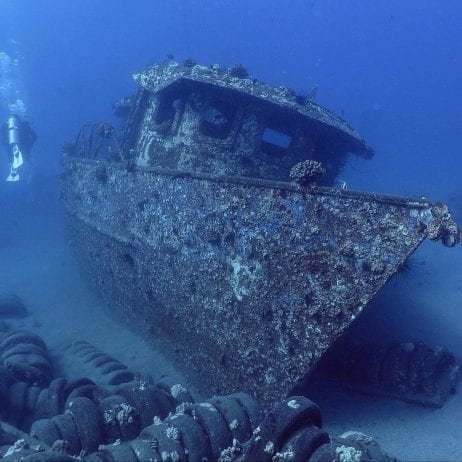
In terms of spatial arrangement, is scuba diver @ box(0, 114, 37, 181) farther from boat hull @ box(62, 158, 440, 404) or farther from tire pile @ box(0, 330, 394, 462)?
tire pile @ box(0, 330, 394, 462)

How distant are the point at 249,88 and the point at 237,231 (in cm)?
297

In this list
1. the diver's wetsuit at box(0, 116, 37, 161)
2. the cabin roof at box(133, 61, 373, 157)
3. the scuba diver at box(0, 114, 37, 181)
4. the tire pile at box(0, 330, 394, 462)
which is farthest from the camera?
the diver's wetsuit at box(0, 116, 37, 161)

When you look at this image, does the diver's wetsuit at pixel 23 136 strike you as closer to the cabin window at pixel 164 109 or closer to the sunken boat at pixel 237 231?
the sunken boat at pixel 237 231

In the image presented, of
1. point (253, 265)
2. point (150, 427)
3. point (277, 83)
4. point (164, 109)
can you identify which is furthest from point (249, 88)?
point (277, 83)

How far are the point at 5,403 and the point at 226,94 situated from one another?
5570mm

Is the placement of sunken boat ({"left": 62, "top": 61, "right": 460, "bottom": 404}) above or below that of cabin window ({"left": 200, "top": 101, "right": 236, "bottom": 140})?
below

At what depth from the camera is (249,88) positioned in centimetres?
663

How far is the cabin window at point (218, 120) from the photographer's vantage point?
7227 millimetres

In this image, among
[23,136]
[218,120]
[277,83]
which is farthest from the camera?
[277,83]

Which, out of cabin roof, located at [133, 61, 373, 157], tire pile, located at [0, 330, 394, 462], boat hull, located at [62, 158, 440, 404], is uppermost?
cabin roof, located at [133, 61, 373, 157]

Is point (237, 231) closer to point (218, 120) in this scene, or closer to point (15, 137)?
point (218, 120)

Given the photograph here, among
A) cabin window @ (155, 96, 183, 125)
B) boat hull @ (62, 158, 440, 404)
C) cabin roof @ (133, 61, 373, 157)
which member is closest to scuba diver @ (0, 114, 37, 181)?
cabin window @ (155, 96, 183, 125)

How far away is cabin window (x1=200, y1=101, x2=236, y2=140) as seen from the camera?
285 inches

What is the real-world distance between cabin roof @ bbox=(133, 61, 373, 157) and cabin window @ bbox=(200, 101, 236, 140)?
410 mm
